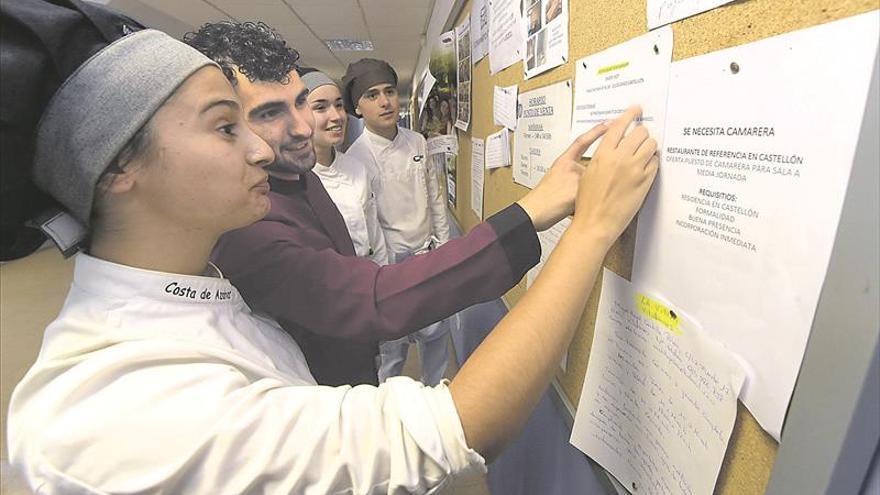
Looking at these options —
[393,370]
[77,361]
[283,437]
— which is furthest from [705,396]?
[393,370]

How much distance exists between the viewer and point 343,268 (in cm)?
72

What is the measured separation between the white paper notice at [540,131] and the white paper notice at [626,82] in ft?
0.15

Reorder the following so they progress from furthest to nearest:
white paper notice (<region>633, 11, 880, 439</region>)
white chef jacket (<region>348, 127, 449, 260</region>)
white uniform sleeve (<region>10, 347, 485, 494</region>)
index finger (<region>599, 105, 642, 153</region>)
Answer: white chef jacket (<region>348, 127, 449, 260</region>) → index finger (<region>599, 105, 642, 153</region>) → white uniform sleeve (<region>10, 347, 485, 494</region>) → white paper notice (<region>633, 11, 880, 439</region>)

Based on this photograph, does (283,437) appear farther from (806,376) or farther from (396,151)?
(396,151)

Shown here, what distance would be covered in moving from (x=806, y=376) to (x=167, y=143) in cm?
64

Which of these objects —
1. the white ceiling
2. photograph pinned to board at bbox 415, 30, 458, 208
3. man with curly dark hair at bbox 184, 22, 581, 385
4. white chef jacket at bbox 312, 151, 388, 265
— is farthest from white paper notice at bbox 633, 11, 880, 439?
the white ceiling

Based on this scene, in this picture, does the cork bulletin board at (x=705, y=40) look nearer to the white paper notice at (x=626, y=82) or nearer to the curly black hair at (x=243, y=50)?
the white paper notice at (x=626, y=82)

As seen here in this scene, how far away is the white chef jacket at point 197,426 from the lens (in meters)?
0.39

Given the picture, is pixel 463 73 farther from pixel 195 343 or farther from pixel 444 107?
pixel 195 343

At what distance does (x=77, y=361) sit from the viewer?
16.5 inches

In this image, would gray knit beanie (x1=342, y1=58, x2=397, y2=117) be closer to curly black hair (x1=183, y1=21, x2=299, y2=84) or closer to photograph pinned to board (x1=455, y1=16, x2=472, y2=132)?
photograph pinned to board (x1=455, y1=16, x2=472, y2=132)

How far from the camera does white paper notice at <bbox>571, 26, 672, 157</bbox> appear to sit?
44 centimetres

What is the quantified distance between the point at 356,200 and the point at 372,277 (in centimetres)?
97

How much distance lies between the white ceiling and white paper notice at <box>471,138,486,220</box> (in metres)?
3.16
